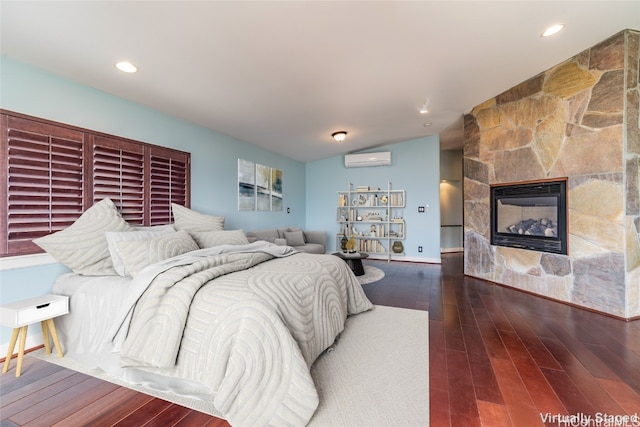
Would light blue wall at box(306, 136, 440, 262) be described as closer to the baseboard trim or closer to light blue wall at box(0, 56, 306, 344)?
light blue wall at box(0, 56, 306, 344)

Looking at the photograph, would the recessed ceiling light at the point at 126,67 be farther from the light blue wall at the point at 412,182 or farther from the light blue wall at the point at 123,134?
the light blue wall at the point at 412,182

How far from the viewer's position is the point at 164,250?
7.43 ft

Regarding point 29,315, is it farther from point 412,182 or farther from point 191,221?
point 412,182

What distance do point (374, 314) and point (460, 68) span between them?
2.77 metres

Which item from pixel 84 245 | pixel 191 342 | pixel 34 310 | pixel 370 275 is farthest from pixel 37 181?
pixel 370 275

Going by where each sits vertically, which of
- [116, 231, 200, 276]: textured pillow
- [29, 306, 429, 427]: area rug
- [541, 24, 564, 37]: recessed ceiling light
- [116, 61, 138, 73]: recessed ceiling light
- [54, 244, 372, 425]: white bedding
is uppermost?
[541, 24, 564, 37]: recessed ceiling light

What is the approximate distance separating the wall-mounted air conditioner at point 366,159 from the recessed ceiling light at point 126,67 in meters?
4.61

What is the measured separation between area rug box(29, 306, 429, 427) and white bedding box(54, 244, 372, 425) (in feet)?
0.29

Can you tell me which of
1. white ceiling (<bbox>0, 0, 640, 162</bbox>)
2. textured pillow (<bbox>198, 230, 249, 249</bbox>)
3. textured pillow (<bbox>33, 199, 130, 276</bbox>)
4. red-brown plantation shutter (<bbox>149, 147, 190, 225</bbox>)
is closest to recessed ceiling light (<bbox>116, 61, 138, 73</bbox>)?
white ceiling (<bbox>0, 0, 640, 162</bbox>)

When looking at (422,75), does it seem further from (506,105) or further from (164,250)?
(164,250)

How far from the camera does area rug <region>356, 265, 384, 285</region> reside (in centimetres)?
431

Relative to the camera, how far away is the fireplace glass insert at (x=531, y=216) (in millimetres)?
3284

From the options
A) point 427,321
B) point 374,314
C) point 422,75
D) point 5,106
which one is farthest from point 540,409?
point 5,106

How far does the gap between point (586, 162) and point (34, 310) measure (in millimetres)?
5175
